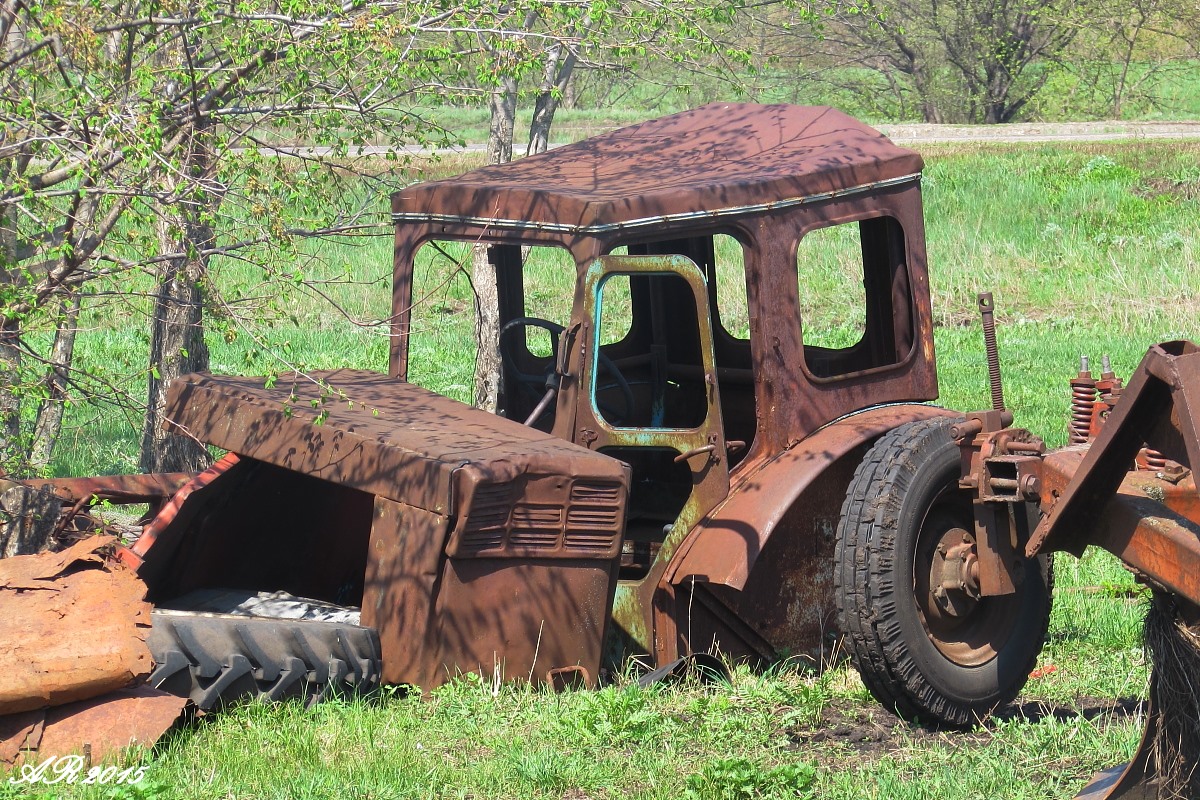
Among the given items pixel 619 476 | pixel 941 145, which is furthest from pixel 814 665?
pixel 941 145

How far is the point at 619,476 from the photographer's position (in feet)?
15.3

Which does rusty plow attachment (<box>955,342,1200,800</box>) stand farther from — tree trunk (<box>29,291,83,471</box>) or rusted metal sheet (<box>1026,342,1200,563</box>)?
Result: tree trunk (<box>29,291,83,471</box>)

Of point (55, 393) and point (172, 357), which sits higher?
point (172, 357)

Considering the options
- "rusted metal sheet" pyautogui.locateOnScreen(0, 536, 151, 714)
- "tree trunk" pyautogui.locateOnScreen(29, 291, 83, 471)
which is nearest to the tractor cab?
"tree trunk" pyautogui.locateOnScreen(29, 291, 83, 471)

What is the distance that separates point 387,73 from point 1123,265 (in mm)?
11155

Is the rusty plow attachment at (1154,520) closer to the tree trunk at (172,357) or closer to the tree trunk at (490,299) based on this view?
the tree trunk at (490,299)

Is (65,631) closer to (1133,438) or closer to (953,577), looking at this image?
(953,577)

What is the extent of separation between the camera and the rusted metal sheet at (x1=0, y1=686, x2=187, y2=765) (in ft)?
13.1

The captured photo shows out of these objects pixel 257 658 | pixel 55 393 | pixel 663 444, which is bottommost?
pixel 257 658

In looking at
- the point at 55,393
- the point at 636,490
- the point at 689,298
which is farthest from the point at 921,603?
the point at 55,393

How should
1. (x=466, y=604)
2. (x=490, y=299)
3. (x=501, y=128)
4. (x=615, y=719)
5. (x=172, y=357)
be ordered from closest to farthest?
(x=615, y=719) → (x=466, y=604) → (x=172, y=357) → (x=490, y=299) → (x=501, y=128)

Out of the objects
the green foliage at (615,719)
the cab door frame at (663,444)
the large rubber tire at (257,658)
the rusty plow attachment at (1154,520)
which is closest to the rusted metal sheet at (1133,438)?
the rusty plow attachment at (1154,520)

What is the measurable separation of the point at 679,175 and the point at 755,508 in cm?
140

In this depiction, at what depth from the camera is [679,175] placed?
17.6 ft
